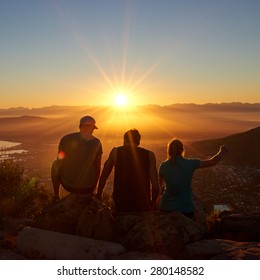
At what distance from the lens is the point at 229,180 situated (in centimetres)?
6988

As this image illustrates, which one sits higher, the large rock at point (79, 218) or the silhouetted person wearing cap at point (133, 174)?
the silhouetted person wearing cap at point (133, 174)

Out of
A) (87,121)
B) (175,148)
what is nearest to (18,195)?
(87,121)

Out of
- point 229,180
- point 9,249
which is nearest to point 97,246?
point 9,249

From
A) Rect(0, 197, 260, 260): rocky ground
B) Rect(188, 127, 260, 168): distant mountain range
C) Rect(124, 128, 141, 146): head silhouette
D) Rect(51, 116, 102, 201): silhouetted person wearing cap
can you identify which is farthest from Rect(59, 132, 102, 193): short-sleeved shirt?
Rect(188, 127, 260, 168): distant mountain range

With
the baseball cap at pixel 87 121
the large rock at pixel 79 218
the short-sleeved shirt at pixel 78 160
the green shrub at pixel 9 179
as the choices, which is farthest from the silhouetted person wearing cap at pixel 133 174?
the green shrub at pixel 9 179

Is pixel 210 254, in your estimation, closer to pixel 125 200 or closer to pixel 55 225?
pixel 125 200

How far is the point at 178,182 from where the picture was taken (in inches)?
283

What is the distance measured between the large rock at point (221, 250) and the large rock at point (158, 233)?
146mm

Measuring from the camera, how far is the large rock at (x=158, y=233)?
6.27m

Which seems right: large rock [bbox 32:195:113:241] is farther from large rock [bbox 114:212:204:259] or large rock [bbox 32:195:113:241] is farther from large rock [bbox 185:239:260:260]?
large rock [bbox 185:239:260:260]

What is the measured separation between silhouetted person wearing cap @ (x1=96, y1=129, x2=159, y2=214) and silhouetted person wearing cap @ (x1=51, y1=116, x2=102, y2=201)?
1.79ft

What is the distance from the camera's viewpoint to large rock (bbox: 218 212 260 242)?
303 inches

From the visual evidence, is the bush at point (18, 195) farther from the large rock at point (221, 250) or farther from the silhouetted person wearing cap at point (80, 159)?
the large rock at point (221, 250)
